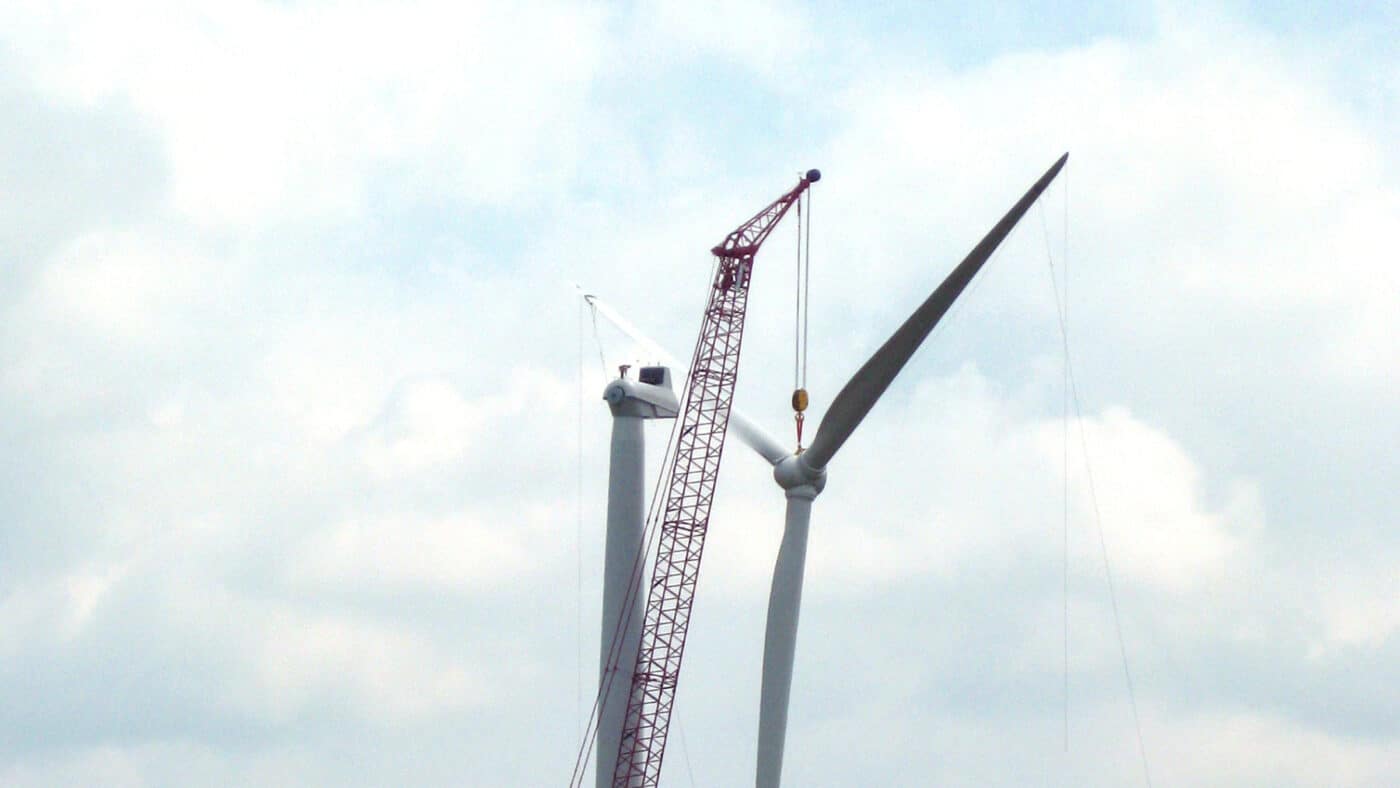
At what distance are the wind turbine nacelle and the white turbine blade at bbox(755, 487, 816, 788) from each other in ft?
29.1

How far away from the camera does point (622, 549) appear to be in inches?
3516

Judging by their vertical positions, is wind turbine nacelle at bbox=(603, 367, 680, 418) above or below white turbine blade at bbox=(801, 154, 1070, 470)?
above

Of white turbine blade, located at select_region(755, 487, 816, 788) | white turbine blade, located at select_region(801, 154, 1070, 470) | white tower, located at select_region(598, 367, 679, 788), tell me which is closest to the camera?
white turbine blade, located at select_region(801, 154, 1070, 470)

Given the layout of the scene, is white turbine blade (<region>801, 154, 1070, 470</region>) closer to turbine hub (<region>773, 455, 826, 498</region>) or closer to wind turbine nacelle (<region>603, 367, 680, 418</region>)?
turbine hub (<region>773, 455, 826, 498</region>)

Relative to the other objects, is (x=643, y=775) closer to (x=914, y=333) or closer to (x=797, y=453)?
(x=797, y=453)

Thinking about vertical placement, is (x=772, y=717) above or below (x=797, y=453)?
below

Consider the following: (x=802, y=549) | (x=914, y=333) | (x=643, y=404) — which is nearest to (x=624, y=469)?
(x=643, y=404)

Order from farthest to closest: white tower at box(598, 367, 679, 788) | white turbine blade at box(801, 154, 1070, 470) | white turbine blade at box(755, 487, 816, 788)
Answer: white tower at box(598, 367, 679, 788)
white turbine blade at box(755, 487, 816, 788)
white turbine blade at box(801, 154, 1070, 470)

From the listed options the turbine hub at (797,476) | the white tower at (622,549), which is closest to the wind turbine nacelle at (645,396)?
the white tower at (622,549)

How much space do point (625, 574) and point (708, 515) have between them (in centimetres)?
393

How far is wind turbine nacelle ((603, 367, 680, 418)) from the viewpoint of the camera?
89438mm

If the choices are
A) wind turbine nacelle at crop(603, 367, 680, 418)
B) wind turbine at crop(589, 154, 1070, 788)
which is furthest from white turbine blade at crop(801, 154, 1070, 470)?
wind turbine nacelle at crop(603, 367, 680, 418)

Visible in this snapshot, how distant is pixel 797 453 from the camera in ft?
277

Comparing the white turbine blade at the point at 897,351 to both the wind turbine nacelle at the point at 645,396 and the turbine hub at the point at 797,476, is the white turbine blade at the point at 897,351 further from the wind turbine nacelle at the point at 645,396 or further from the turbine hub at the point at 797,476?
the wind turbine nacelle at the point at 645,396
